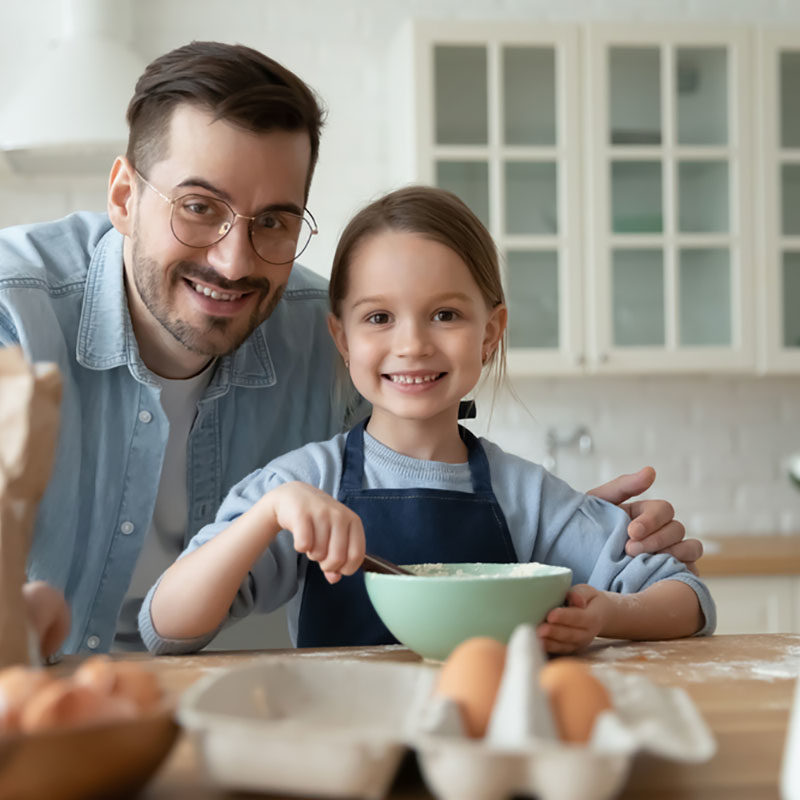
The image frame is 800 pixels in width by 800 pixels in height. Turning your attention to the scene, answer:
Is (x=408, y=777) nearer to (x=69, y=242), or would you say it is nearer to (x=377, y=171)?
(x=69, y=242)

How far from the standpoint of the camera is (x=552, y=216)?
3396mm

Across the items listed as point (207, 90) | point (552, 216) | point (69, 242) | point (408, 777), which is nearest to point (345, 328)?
point (207, 90)

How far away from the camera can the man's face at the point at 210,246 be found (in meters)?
1.55

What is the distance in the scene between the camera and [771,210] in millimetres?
3439

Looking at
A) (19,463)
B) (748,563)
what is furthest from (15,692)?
(748,563)

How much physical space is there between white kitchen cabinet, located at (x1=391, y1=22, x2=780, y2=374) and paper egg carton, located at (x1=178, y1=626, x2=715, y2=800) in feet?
8.97

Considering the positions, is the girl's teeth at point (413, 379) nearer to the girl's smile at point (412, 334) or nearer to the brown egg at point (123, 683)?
the girl's smile at point (412, 334)

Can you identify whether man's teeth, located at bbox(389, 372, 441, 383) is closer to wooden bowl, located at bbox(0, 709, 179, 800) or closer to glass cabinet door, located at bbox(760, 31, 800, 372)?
wooden bowl, located at bbox(0, 709, 179, 800)

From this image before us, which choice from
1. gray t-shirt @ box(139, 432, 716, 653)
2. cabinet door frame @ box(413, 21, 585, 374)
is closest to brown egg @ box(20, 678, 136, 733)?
gray t-shirt @ box(139, 432, 716, 653)

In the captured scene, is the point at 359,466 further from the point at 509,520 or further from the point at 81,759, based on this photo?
the point at 81,759

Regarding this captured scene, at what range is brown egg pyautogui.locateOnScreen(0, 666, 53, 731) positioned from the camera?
0.53 metres

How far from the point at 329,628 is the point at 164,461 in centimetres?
54

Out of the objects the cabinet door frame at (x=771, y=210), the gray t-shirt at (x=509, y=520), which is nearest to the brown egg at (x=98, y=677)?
the gray t-shirt at (x=509, y=520)

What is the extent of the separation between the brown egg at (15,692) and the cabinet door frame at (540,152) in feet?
9.26
